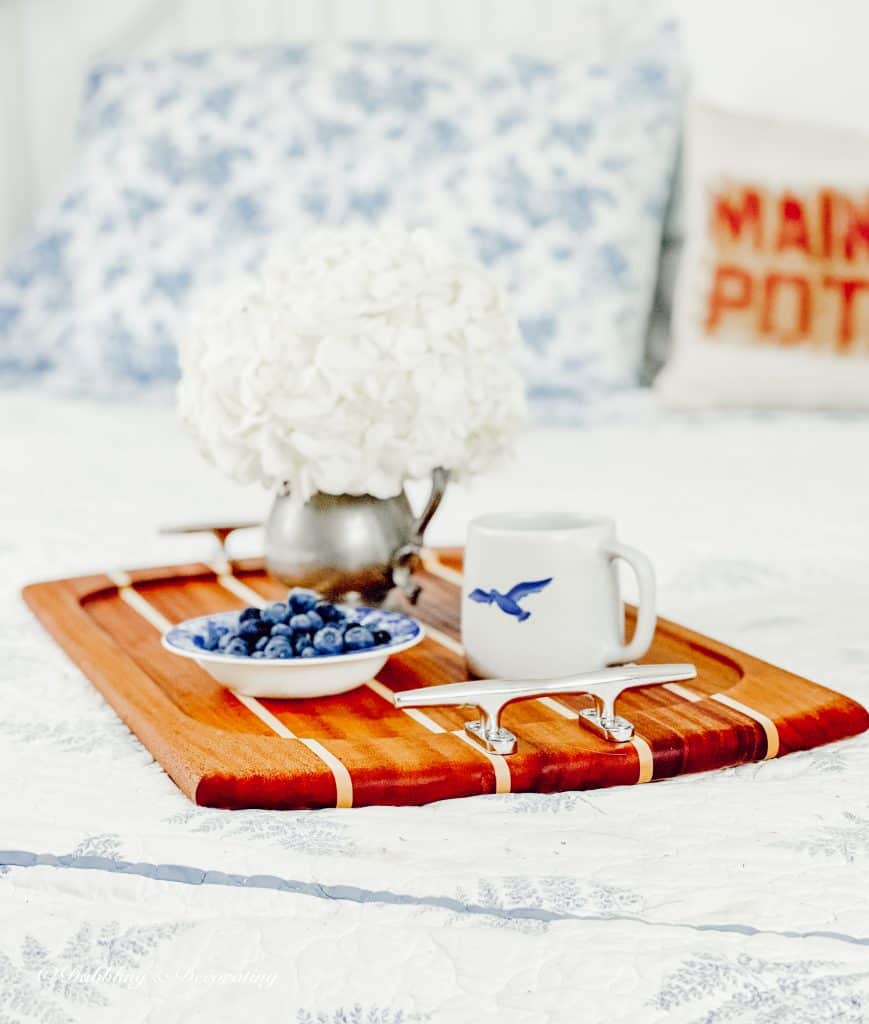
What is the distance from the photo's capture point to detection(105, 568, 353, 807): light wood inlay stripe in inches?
24.1

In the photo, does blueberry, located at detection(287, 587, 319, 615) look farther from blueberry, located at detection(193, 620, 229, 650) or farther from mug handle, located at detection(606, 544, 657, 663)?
mug handle, located at detection(606, 544, 657, 663)

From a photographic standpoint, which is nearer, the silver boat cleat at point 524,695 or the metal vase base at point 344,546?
the silver boat cleat at point 524,695

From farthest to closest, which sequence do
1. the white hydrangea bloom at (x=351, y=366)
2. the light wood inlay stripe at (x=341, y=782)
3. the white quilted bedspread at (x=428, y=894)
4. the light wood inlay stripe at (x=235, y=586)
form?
the light wood inlay stripe at (x=235, y=586) < the white hydrangea bloom at (x=351, y=366) < the light wood inlay stripe at (x=341, y=782) < the white quilted bedspread at (x=428, y=894)

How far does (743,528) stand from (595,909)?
767mm

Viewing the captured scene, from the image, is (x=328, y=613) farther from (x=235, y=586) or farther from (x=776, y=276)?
(x=776, y=276)

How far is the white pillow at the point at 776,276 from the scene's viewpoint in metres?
1.87

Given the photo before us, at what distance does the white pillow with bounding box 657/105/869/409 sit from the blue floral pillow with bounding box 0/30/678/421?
0.20 metres

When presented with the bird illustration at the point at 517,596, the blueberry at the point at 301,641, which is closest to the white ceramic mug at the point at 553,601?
the bird illustration at the point at 517,596

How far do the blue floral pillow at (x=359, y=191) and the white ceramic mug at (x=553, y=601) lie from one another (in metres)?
1.30

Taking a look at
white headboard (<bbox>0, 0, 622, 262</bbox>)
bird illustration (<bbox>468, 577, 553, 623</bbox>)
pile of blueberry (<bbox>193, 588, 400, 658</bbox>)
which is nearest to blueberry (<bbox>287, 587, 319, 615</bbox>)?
pile of blueberry (<bbox>193, 588, 400, 658</bbox>)

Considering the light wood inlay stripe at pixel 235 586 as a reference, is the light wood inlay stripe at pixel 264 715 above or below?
above

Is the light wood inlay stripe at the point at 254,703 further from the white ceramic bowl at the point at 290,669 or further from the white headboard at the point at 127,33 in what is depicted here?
the white headboard at the point at 127,33

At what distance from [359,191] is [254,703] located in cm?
155

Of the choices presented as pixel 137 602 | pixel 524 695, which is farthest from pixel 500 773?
pixel 137 602
